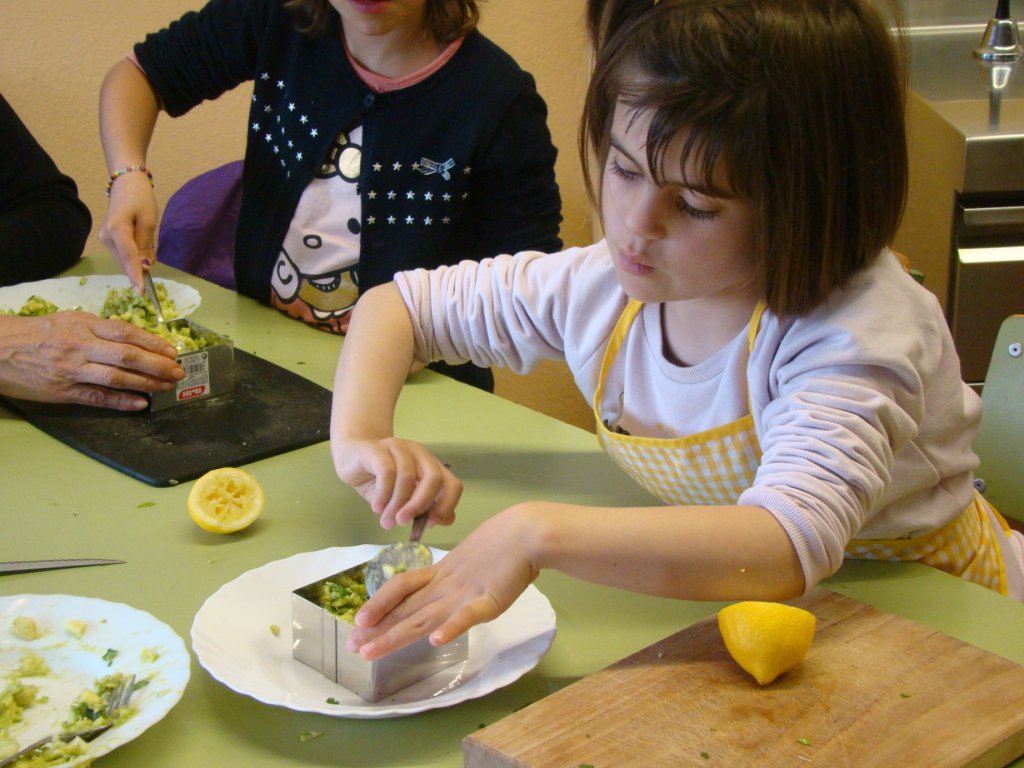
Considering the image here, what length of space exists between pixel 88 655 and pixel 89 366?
1.86 ft

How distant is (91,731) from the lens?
2.56 ft

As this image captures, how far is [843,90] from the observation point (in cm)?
95

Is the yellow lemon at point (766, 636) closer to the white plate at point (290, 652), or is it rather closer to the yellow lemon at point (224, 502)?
the white plate at point (290, 652)

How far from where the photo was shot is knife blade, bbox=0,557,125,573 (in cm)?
101

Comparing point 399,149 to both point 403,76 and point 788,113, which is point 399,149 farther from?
point 788,113

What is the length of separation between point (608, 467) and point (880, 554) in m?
0.30

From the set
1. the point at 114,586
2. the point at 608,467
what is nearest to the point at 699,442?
the point at 608,467

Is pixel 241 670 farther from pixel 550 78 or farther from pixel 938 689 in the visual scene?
pixel 550 78

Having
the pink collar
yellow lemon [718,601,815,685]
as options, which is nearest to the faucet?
the pink collar

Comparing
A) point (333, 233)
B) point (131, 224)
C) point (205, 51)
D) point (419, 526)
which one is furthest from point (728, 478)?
point (205, 51)

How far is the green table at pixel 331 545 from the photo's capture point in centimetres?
81

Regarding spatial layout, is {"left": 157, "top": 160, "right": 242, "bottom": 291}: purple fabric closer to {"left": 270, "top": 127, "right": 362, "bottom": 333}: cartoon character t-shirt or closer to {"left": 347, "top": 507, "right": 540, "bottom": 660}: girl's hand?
{"left": 270, "top": 127, "right": 362, "bottom": 333}: cartoon character t-shirt

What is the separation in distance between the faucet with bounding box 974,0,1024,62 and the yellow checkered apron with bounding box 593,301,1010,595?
57.8 inches

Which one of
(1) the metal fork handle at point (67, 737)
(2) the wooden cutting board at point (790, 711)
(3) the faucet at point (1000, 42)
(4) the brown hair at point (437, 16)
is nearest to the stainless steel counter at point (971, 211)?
(3) the faucet at point (1000, 42)
